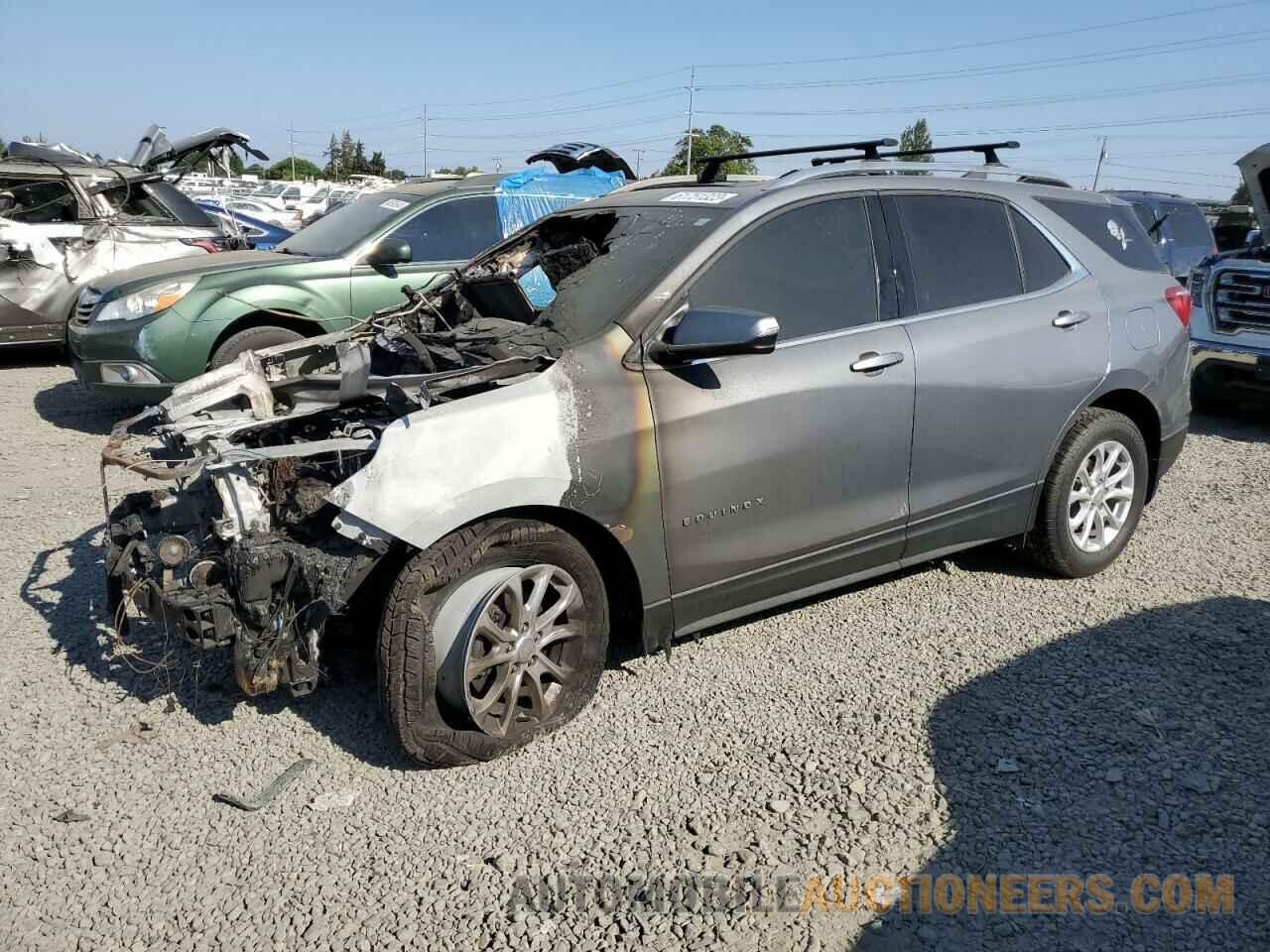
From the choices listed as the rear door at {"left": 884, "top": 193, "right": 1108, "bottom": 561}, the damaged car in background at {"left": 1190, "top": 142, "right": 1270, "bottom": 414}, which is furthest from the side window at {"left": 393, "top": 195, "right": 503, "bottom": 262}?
the damaged car in background at {"left": 1190, "top": 142, "right": 1270, "bottom": 414}

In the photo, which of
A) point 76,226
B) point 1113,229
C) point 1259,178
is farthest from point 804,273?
point 76,226

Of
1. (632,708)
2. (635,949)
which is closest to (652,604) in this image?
(632,708)

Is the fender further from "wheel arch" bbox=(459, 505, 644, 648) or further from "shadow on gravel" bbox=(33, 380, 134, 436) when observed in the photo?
"shadow on gravel" bbox=(33, 380, 134, 436)

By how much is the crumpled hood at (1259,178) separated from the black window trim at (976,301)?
17.8 feet

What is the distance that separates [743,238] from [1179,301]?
2.64m

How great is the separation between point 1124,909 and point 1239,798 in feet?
2.44

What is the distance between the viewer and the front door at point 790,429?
11.4 ft

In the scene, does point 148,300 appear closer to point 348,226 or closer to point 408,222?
point 348,226

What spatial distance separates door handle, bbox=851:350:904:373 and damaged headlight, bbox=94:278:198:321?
4.98 metres

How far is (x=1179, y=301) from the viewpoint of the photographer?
16.1 feet

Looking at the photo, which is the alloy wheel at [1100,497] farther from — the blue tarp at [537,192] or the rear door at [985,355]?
the blue tarp at [537,192]

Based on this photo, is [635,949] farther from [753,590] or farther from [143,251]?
[143,251]

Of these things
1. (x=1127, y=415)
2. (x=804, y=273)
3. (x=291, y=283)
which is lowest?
(x=1127, y=415)

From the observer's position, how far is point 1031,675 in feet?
12.6
